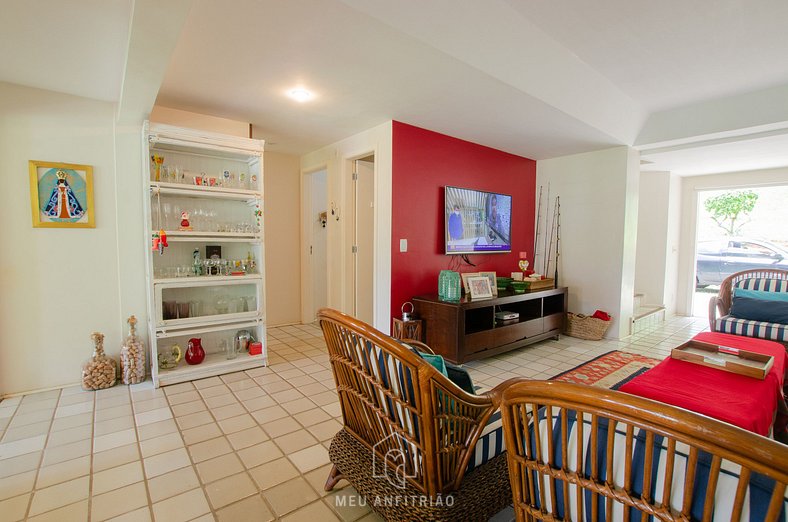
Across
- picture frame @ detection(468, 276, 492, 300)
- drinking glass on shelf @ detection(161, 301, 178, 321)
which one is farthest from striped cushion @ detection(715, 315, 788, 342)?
drinking glass on shelf @ detection(161, 301, 178, 321)

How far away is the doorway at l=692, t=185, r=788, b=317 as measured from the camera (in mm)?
5500

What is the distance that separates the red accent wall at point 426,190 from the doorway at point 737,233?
4148 mm

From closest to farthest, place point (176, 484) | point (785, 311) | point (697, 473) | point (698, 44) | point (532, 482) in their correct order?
point (697, 473) < point (532, 482) < point (176, 484) < point (698, 44) < point (785, 311)

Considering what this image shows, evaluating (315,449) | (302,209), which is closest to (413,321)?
(315,449)

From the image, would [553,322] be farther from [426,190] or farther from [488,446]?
[488,446]

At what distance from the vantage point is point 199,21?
197 centimetres

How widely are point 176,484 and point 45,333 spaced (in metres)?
1.96

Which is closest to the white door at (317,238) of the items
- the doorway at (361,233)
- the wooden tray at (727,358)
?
the doorway at (361,233)

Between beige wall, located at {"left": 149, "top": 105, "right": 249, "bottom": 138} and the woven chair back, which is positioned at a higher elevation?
beige wall, located at {"left": 149, "top": 105, "right": 249, "bottom": 138}

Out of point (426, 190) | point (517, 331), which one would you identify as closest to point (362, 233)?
point (426, 190)

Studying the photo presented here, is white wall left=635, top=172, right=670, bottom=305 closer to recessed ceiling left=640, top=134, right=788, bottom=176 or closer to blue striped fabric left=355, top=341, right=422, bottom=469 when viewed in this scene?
recessed ceiling left=640, top=134, right=788, bottom=176

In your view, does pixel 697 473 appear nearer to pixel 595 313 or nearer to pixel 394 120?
pixel 394 120

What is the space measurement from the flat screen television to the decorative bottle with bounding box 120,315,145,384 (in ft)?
9.49

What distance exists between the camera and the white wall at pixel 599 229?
14.0 feet
